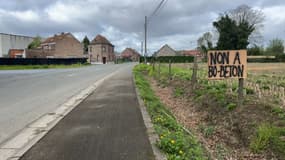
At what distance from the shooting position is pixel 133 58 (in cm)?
14262

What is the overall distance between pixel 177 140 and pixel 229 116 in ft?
7.85

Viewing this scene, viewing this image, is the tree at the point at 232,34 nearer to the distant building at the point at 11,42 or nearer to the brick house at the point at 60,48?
the brick house at the point at 60,48

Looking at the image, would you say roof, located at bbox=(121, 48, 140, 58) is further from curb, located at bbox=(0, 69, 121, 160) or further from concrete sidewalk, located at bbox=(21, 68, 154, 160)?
concrete sidewalk, located at bbox=(21, 68, 154, 160)

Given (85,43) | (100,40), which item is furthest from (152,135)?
(85,43)

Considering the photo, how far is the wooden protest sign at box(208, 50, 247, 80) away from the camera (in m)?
6.68

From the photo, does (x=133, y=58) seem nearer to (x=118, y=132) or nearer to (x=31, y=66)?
(x=31, y=66)

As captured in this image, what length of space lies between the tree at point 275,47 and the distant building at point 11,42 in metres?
82.7

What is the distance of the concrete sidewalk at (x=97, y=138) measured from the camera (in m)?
4.14

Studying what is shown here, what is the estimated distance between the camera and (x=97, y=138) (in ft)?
16.4

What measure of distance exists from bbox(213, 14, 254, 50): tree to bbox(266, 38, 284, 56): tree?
13.1m

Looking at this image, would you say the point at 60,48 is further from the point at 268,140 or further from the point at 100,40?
the point at 268,140

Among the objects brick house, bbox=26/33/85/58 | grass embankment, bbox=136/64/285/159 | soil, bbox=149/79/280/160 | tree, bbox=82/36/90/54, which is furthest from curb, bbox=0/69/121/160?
tree, bbox=82/36/90/54

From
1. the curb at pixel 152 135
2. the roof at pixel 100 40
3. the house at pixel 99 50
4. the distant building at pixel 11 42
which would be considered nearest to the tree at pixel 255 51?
the house at pixel 99 50

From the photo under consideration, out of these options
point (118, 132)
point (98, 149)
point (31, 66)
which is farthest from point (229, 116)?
point (31, 66)
